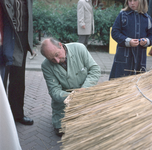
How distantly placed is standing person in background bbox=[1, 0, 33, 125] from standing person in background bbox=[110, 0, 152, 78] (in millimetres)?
1290

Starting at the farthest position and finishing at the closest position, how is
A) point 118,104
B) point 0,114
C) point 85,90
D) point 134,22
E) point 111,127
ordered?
point 134,22
point 0,114
point 85,90
point 118,104
point 111,127

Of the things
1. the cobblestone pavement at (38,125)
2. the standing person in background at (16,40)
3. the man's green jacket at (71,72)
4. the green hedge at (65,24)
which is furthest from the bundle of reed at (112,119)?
the green hedge at (65,24)

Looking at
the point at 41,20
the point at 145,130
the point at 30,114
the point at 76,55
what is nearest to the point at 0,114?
the point at 145,130

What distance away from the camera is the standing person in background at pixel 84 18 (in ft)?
21.2

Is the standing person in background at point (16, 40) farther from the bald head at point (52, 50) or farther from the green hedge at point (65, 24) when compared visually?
the green hedge at point (65, 24)

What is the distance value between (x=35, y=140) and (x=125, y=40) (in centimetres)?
179

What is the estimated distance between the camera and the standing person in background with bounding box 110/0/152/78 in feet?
9.79

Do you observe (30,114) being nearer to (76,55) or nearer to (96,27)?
(76,55)

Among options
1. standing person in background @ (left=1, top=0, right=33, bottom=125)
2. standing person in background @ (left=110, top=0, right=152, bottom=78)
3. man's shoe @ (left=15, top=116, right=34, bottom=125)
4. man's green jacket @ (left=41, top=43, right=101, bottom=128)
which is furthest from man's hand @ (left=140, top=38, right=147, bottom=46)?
man's shoe @ (left=15, top=116, right=34, bottom=125)

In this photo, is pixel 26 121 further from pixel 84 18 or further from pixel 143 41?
pixel 84 18

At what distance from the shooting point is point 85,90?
1477 millimetres

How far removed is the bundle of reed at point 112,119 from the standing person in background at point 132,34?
1734mm

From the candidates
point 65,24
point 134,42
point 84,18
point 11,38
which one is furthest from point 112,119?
point 65,24

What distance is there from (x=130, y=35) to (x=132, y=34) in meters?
0.03
